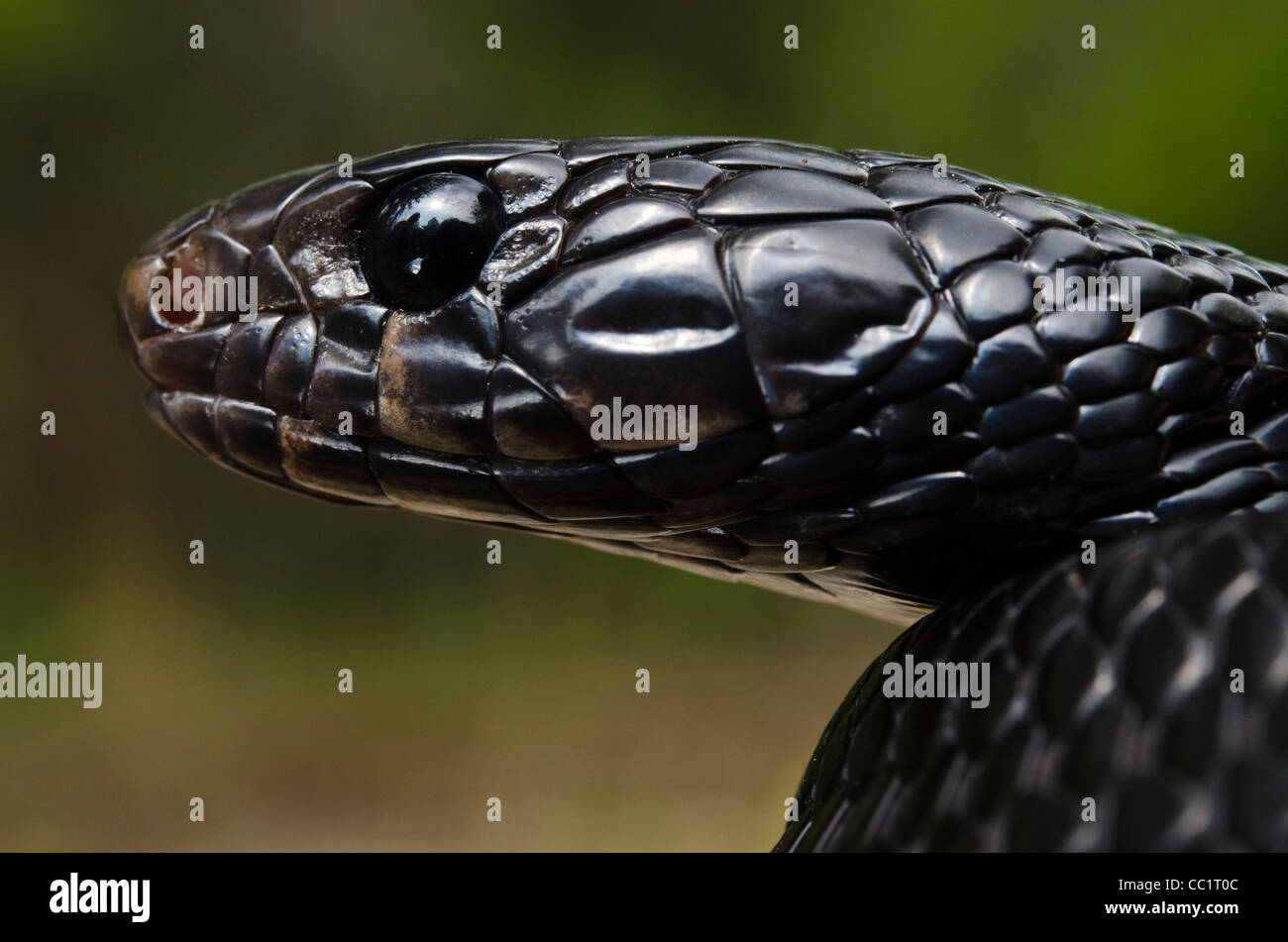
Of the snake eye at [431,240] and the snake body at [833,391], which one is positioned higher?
the snake eye at [431,240]

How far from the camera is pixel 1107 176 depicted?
5973 millimetres

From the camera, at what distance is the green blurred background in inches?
224

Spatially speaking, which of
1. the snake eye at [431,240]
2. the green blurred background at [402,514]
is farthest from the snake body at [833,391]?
the green blurred background at [402,514]

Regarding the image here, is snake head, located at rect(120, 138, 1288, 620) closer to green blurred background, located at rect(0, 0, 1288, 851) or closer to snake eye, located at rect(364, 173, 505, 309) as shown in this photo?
snake eye, located at rect(364, 173, 505, 309)

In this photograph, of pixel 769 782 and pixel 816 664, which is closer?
pixel 769 782

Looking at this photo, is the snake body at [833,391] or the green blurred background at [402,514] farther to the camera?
the green blurred background at [402,514]

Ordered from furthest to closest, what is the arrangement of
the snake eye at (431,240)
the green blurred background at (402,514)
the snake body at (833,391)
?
1. the green blurred background at (402,514)
2. the snake eye at (431,240)
3. the snake body at (833,391)

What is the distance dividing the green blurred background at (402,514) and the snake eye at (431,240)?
172 inches

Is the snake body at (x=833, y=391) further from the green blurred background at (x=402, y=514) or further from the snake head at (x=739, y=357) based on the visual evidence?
the green blurred background at (x=402, y=514)

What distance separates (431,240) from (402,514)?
19.4 ft

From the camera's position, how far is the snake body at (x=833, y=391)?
3.96 ft
